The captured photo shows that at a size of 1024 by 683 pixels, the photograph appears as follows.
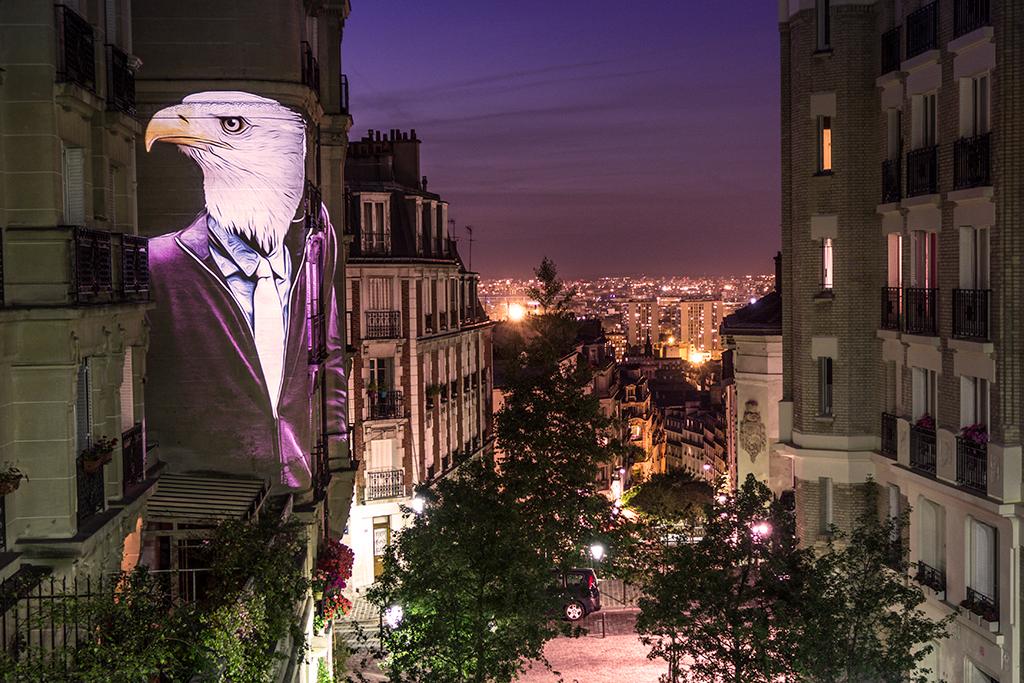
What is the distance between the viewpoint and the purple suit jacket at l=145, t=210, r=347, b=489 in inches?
1133

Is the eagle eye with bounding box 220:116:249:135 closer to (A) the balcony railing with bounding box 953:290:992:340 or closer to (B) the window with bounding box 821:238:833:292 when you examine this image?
(B) the window with bounding box 821:238:833:292

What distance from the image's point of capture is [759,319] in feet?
153

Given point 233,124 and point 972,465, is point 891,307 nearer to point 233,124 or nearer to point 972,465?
point 972,465

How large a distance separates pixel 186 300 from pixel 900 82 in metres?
17.9

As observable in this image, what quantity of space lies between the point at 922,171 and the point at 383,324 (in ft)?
90.2

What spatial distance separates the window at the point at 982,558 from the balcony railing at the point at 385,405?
96.1 ft

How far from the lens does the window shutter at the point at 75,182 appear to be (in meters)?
18.1

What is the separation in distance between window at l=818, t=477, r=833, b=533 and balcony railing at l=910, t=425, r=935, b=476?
144 inches

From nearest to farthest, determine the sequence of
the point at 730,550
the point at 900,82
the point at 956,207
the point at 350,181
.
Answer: the point at 730,550
the point at 956,207
the point at 900,82
the point at 350,181

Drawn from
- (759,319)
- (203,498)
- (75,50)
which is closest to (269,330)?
(203,498)

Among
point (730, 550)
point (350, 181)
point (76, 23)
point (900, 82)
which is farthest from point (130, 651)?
point (350, 181)

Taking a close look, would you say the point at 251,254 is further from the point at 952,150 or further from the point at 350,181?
the point at 350,181

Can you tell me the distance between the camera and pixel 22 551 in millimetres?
16250

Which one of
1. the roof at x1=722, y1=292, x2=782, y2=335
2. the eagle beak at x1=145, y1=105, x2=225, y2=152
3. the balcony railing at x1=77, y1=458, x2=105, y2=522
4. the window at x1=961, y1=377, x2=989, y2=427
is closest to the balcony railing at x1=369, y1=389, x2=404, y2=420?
the roof at x1=722, y1=292, x2=782, y2=335
